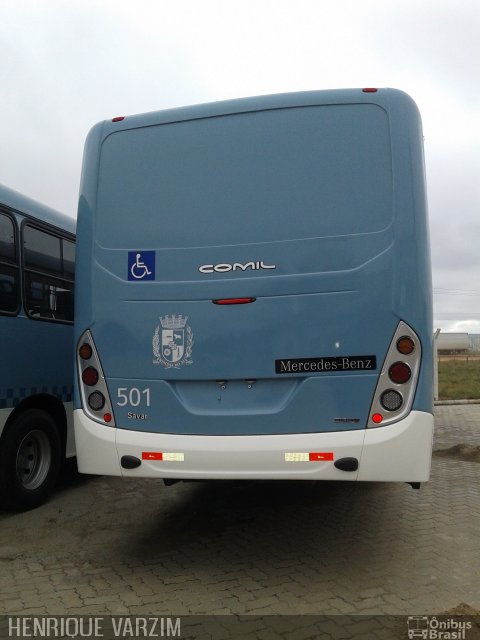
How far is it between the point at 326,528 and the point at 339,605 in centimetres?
166

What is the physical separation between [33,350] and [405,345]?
3951 millimetres

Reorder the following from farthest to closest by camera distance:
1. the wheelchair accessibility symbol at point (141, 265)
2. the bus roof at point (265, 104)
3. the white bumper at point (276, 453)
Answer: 1. the wheelchair accessibility symbol at point (141, 265)
2. the bus roof at point (265, 104)
3. the white bumper at point (276, 453)

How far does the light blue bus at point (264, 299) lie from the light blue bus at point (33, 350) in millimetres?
1696

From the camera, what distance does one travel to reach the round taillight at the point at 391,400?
4.12 metres

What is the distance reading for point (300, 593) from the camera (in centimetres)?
428

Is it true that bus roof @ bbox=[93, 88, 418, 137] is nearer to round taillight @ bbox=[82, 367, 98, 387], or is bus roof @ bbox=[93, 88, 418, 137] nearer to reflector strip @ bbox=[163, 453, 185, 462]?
round taillight @ bbox=[82, 367, 98, 387]

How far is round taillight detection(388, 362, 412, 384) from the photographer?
4133 millimetres

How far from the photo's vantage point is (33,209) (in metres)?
6.75

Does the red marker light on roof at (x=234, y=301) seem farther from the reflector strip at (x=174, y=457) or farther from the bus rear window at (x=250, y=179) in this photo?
the reflector strip at (x=174, y=457)

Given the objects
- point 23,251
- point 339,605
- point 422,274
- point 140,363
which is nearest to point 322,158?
point 422,274

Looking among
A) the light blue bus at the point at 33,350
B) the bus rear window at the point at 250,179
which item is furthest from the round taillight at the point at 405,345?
the light blue bus at the point at 33,350

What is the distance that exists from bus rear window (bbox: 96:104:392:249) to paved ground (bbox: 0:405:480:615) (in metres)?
2.44

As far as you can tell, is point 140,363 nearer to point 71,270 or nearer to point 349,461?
point 349,461

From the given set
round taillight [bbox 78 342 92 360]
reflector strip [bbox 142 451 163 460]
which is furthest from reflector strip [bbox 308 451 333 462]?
round taillight [bbox 78 342 92 360]
